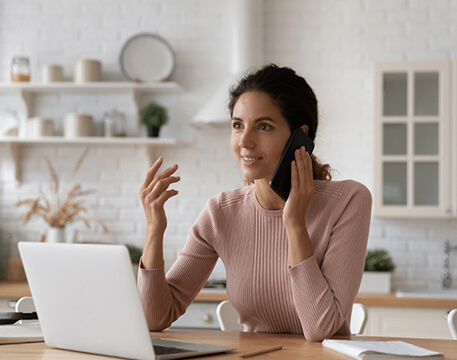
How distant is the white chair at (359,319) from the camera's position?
7.02 feet

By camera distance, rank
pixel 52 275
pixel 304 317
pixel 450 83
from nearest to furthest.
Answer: pixel 52 275
pixel 304 317
pixel 450 83

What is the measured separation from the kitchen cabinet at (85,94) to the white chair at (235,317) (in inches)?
70.7

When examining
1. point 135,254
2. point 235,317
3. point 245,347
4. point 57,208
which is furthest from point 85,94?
point 245,347

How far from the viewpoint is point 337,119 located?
13.2ft

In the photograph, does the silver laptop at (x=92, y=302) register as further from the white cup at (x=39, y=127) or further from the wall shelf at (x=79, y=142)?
the white cup at (x=39, y=127)

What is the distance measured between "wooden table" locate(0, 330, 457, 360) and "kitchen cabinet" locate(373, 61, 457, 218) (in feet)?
7.03

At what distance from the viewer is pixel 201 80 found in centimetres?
414

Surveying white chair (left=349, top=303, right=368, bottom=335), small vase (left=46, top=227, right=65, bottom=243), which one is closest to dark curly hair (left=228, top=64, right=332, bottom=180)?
white chair (left=349, top=303, right=368, bottom=335)

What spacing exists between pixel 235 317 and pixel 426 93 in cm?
201

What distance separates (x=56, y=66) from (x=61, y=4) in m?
0.49

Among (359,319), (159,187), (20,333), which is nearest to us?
(20,333)

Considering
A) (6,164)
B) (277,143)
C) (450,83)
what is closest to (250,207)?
(277,143)

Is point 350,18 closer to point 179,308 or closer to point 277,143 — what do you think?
point 277,143

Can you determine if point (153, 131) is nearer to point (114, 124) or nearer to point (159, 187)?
point (114, 124)
